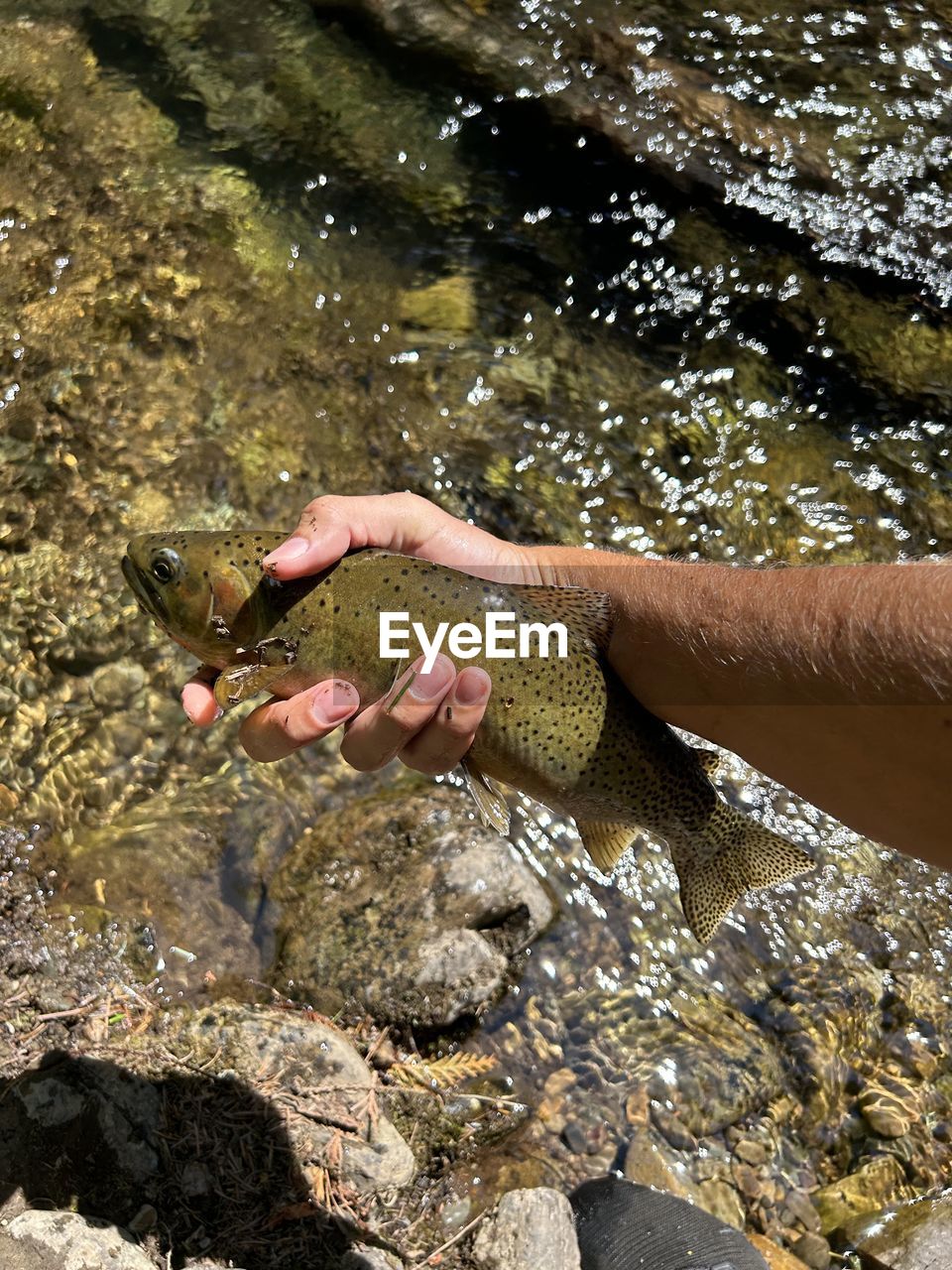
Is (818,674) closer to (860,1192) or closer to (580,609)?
(580,609)

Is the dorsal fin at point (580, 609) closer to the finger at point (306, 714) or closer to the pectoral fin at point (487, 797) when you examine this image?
the pectoral fin at point (487, 797)

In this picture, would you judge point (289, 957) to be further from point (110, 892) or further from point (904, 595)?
point (904, 595)

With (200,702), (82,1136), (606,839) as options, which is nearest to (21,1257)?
(82,1136)

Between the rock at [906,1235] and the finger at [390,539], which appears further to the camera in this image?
the rock at [906,1235]

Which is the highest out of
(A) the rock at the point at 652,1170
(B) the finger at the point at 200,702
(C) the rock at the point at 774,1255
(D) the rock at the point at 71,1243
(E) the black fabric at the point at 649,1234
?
(B) the finger at the point at 200,702

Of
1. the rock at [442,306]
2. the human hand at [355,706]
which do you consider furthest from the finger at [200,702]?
the rock at [442,306]

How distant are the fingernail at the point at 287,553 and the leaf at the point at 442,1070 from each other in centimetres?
254

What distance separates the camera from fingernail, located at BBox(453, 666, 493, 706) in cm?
340

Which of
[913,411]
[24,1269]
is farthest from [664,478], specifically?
[24,1269]

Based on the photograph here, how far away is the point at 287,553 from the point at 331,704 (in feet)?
1.68

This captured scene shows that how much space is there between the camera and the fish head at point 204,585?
3.64m

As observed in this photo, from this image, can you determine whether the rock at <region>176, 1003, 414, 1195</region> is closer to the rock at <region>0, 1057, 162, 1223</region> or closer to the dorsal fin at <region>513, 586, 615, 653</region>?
the rock at <region>0, 1057, 162, 1223</region>

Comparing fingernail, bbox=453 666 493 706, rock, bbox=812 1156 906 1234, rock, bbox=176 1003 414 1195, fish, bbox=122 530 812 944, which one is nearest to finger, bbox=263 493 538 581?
A: fish, bbox=122 530 812 944

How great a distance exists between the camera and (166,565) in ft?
11.9
